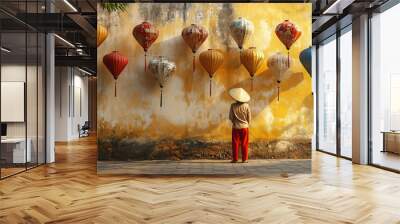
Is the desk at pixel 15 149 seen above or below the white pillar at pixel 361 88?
below

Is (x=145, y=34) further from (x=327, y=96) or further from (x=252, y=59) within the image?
(x=327, y=96)

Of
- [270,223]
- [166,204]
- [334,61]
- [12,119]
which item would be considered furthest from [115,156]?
[334,61]

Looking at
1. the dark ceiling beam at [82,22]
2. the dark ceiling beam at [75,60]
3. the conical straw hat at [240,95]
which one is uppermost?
the dark ceiling beam at [82,22]

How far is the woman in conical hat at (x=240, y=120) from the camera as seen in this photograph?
698 cm

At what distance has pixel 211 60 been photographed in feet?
22.4

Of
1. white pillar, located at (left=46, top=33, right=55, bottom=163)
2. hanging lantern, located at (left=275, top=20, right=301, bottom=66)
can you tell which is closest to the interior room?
hanging lantern, located at (left=275, top=20, right=301, bottom=66)

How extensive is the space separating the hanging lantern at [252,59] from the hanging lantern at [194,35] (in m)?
0.77

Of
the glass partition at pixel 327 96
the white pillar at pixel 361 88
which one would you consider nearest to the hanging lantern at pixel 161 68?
the white pillar at pixel 361 88

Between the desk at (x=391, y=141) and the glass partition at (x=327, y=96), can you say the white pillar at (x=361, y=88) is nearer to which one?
the desk at (x=391, y=141)

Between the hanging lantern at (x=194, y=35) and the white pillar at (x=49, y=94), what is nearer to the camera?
the hanging lantern at (x=194, y=35)

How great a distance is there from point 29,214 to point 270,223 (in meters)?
2.66

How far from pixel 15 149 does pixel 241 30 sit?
15.5ft

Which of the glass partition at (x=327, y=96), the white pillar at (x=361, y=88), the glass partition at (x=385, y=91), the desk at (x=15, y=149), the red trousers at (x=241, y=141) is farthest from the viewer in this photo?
the glass partition at (x=327, y=96)

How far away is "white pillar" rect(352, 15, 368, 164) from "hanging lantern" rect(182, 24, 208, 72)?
3.75 metres
